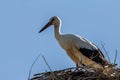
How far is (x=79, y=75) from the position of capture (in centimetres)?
805

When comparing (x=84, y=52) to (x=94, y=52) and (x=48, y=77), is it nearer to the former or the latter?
(x=94, y=52)

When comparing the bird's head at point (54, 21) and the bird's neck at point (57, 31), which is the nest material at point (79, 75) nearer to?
the bird's neck at point (57, 31)

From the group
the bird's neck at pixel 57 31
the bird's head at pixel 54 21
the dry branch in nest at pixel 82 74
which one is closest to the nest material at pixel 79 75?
the dry branch in nest at pixel 82 74

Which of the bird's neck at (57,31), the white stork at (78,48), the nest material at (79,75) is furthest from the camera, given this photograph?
the bird's neck at (57,31)

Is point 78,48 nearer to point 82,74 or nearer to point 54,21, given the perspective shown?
point 54,21

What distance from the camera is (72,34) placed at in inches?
440

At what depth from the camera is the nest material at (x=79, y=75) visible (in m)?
7.78

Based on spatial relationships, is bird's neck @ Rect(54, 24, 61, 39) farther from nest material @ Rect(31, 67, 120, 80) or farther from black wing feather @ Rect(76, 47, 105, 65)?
nest material @ Rect(31, 67, 120, 80)

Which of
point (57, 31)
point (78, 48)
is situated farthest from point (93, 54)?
point (57, 31)

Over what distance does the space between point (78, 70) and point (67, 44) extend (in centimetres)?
282

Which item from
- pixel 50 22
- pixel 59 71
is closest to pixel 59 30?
pixel 50 22

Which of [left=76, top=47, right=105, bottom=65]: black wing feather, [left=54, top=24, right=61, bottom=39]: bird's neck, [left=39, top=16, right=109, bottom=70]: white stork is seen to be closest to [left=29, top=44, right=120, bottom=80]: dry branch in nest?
[left=76, top=47, right=105, bottom=65]: black wing feather

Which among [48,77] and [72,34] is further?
[72,34]

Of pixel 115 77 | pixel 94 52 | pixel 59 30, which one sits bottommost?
pixel 115 77
